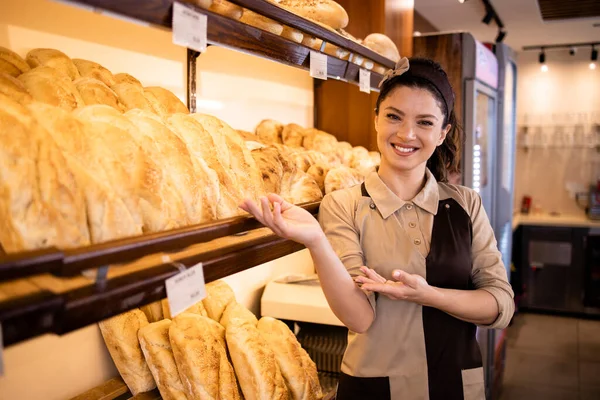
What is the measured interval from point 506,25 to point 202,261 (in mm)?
5392

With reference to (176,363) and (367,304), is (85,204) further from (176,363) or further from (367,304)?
(367,304)

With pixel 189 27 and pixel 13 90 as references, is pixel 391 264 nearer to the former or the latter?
pixel 189 27

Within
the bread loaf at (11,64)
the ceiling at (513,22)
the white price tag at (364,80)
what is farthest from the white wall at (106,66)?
the ceiling at (513,22)

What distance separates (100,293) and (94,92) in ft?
1.95

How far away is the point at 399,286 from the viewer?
4.56 feet

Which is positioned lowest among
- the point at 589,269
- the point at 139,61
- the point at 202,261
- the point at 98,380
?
the point at 589,269

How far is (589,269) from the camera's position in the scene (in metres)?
6.03

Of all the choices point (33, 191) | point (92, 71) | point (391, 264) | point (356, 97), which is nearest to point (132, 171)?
point (33, 191)

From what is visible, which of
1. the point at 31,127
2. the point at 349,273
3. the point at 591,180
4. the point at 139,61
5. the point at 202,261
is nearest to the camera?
the point at 31,127

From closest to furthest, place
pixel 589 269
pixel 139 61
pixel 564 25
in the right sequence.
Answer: pixel 139 61 → pixel 564 25 → pixel 589 269

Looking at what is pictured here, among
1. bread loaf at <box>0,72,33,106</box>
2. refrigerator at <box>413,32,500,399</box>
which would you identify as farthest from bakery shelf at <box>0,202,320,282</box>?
refrigerator at <box>413,32,500,399</box>

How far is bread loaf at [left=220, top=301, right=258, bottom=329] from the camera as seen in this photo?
1533mm

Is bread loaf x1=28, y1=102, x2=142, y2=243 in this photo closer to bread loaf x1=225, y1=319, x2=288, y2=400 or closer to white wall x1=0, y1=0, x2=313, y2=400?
Answer: white wall x1=0, y1=0, x2=313, y2=400

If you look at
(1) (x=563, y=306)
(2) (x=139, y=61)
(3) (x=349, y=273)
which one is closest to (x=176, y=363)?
(3) (x=349, y=273)
